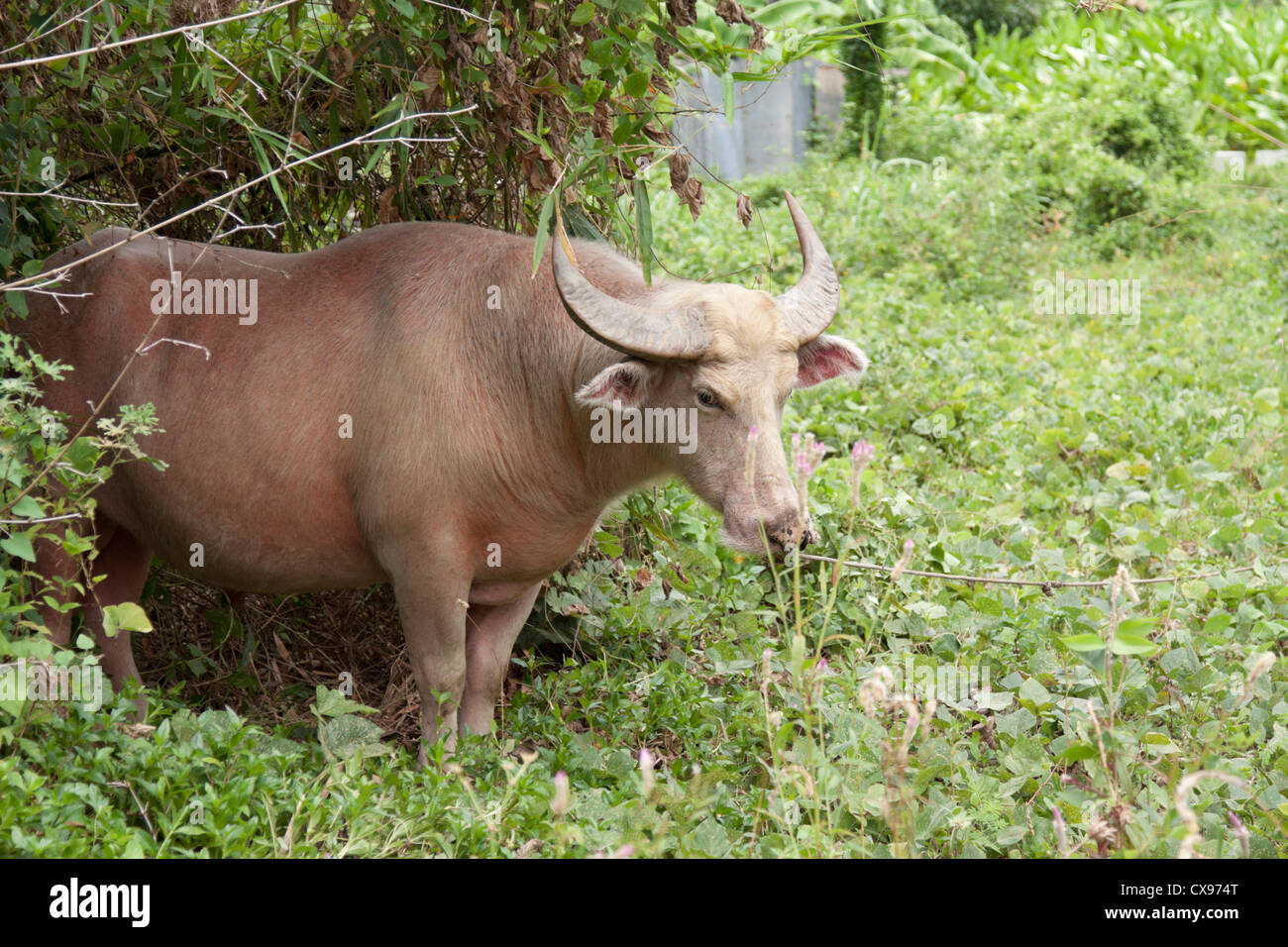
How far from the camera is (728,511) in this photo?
350 cm

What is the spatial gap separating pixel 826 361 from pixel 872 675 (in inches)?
47.6

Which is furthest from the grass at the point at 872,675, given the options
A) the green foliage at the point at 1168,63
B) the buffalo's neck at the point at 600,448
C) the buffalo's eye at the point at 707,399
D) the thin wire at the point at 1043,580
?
the green foliage at the point at 1168,63

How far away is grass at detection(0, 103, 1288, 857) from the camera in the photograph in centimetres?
286

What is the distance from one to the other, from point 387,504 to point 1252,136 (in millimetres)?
13770

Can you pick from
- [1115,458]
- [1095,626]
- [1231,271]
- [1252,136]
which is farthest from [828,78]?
[1095,626]

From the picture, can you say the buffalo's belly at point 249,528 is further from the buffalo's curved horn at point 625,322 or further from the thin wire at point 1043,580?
the thin wire at point 1043,580

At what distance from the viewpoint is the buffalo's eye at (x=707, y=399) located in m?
3.51

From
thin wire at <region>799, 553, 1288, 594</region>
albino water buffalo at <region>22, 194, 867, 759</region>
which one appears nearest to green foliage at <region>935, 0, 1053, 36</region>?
thin wire at <region>799, 553, 1288, 594</region>

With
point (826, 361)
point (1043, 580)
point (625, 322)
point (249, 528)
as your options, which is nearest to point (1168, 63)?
point (1043, 580)

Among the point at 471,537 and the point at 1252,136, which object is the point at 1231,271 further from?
the point at 471,537

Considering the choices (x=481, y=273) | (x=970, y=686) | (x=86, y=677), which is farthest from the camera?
(x=970, y=686)

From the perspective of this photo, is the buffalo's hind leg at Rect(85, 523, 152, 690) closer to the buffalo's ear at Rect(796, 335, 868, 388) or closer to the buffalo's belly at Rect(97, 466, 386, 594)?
the buffalo's belly at Rect(97, 466, 386, 594)

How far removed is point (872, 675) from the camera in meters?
3.10

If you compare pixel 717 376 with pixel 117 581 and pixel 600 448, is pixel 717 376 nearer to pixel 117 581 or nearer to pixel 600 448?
pixel 600 448
